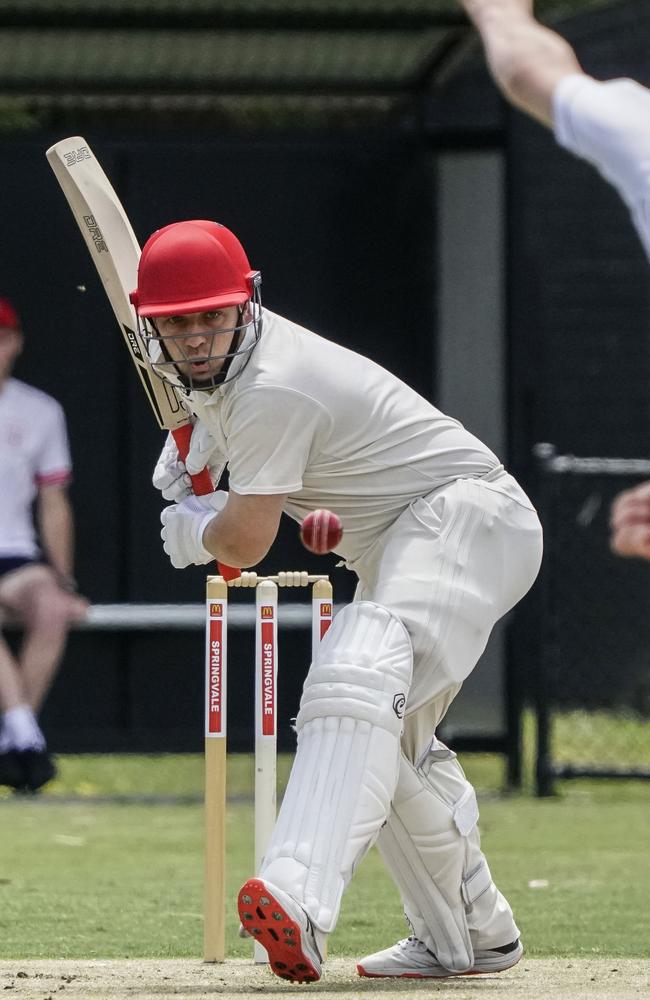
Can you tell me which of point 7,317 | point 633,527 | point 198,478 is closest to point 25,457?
point 7,317

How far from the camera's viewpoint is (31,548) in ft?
31.9

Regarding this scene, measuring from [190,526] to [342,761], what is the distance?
0.74m

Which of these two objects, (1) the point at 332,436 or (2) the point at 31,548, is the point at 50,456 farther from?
(1) the point at 332,436

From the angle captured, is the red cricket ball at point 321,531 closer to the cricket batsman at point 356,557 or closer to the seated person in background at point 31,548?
the cricket batsman at point 356,557

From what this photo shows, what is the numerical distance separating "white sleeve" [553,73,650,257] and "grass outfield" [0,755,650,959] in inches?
102

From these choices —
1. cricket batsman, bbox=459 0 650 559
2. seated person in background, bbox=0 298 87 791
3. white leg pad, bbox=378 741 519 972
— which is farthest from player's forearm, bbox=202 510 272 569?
seated person in background, bbox=0 298 87 791

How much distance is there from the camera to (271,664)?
527cm

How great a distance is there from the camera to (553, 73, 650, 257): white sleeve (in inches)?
142

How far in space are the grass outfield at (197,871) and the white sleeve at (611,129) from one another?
2.58 m

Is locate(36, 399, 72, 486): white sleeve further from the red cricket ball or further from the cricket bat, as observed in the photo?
the red cricket ball

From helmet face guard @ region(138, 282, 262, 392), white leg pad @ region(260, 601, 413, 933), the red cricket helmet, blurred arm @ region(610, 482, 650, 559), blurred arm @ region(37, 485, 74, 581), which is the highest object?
the red cricket helmet

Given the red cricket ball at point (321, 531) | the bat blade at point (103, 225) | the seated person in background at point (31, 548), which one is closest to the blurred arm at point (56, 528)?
the seated person in background at point (31, 548)

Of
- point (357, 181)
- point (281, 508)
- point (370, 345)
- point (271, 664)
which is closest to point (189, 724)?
point (370, 345)

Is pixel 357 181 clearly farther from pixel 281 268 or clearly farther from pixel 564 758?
pixel 564 758
